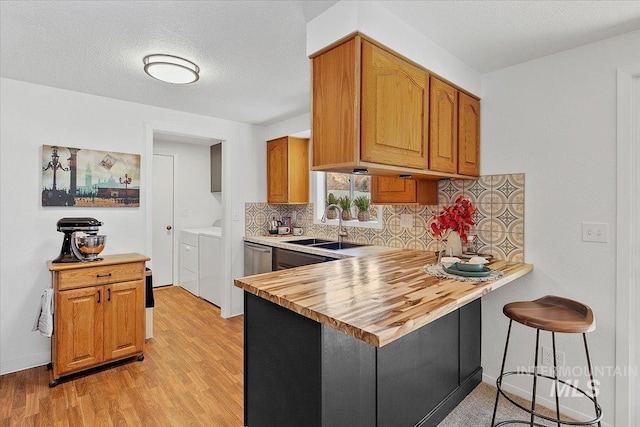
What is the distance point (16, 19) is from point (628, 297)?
11.9 ft

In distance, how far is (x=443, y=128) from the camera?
2.06 metres

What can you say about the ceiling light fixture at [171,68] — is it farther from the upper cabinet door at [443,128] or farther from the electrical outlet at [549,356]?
the electrical outlet at [549,356]

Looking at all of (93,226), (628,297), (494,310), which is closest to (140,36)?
(93,226)

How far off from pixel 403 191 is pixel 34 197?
2968 millimetres

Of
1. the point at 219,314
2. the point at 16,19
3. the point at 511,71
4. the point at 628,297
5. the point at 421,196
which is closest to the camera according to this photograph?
the point at 16,19

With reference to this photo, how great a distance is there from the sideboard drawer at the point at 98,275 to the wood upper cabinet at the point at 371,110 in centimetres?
197

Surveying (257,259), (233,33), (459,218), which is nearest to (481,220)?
(459,218)

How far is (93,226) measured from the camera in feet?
8.66

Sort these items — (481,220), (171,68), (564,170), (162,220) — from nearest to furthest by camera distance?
(564,170)
(171,68)
(481,220)
(162,220)

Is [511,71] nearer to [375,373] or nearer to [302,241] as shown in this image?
[375,373]

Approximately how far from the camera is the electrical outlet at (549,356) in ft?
→ 6.78

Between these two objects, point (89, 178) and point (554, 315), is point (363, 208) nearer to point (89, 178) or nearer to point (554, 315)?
point (554, 315)

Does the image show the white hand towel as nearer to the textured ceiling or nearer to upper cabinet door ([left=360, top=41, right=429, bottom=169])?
the textured ceiling

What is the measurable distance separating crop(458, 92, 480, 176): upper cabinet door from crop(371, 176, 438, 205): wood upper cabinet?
329 millimetres
